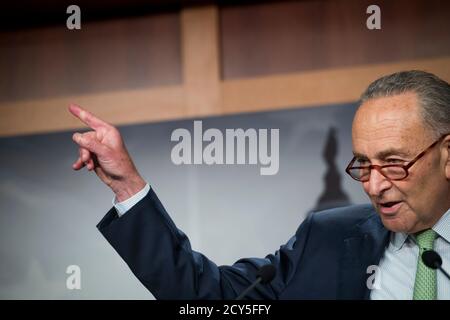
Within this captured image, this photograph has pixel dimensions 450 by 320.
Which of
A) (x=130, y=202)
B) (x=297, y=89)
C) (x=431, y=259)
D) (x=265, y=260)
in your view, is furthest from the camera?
(x=297, y=89)

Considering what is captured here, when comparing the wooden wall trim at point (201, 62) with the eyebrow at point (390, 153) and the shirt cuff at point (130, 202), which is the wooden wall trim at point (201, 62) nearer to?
the shirt cuff at point (130, 202)

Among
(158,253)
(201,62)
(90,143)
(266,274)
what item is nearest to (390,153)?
(266,274)

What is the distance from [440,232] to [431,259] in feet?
0.60

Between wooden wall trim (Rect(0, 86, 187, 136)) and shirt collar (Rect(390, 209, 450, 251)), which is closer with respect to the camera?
shirt collar (Rect(390, 209, 450, 251))

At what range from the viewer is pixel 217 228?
8.27 ft

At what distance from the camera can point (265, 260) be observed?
2.09 m

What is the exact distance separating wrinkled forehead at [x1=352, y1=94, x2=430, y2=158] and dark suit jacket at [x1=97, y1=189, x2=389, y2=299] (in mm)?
272

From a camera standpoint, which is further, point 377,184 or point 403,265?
point 403,265

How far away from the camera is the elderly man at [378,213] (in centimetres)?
184

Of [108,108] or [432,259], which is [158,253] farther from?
[108,108]

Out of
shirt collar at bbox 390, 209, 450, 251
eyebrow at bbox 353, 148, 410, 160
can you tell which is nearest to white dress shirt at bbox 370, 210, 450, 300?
shirt collar at bbox 390, 209, 450, 251

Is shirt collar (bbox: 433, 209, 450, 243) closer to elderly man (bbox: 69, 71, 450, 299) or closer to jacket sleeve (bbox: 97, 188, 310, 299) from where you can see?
elderly man (bbox: 69, 71, 450, 299)

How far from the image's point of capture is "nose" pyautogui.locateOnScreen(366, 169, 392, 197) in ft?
5.99
